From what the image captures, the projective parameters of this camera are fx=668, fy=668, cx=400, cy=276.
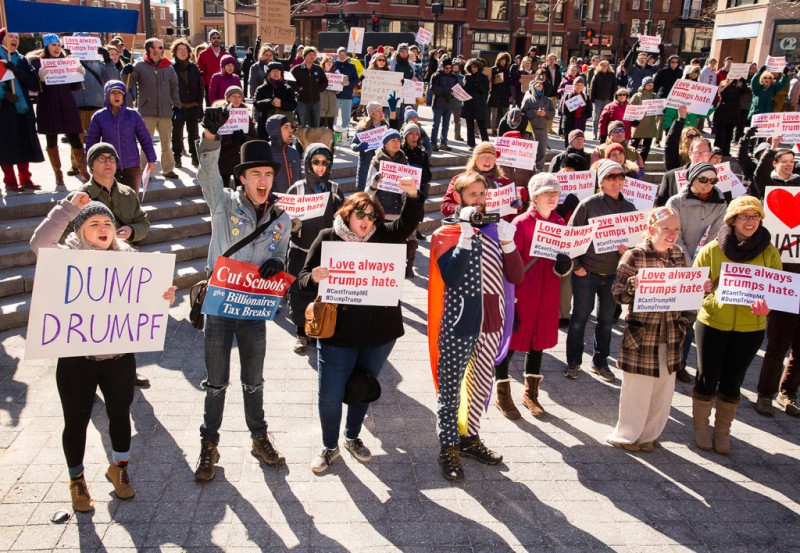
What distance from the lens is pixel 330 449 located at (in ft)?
16.2

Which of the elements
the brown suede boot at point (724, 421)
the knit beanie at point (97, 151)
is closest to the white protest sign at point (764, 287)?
the brown suede boot at point (724, 421)

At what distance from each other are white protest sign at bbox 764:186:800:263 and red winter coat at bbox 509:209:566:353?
199 centimetres

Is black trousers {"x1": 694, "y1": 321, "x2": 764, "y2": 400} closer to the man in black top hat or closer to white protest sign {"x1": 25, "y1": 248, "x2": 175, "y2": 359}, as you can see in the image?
the man in black top hat

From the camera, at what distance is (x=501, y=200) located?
7.20 m

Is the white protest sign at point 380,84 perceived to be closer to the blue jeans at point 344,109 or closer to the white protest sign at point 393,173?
the blue jeans at point 344,109

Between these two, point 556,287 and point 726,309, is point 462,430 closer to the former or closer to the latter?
point 556,287

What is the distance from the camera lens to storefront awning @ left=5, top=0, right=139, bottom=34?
8188 millimetres

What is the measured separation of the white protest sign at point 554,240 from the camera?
5617 mm

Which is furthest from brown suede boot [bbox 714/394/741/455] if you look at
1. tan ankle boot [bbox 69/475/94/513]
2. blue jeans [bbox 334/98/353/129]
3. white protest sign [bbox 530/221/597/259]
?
blue jeans [bbox 334/98/353/129]

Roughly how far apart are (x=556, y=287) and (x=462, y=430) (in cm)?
156

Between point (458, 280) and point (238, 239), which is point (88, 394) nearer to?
point (238, 239)

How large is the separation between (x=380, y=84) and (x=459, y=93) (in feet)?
5.92

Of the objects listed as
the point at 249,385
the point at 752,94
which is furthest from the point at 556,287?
the point at 752,94

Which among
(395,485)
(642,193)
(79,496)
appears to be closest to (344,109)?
(642,193)
